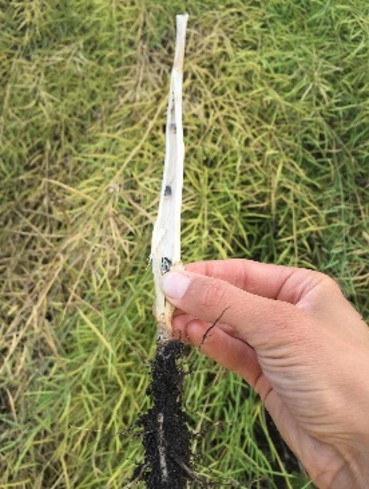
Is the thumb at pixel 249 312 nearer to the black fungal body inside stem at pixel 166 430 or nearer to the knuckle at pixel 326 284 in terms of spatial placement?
the black fungal body inside stem at pixel 166 430

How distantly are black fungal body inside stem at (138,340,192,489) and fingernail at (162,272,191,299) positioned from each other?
0.10 meters

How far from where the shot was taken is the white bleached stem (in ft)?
4.41

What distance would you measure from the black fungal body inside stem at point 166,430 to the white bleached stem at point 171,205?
0.33 feet

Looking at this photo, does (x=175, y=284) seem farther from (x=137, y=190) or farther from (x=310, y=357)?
(x=137, y=190)

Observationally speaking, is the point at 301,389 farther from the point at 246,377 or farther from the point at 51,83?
the point at 51,83

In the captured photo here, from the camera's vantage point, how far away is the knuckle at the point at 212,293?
114 cm

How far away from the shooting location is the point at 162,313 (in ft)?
4.35

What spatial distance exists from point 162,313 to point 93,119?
39.4 inches

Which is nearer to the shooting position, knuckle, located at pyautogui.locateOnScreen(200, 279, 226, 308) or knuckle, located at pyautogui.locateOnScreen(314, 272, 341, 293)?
knuckle, located at pyautogui.locateOnScreen(200, 279, 226, 308)

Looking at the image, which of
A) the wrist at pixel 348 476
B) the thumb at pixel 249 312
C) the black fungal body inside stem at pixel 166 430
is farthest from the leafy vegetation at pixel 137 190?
the thumb at pixel 249 312

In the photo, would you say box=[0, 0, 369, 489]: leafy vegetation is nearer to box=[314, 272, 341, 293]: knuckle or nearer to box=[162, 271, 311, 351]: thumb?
box=[314, 272, 341, 293]: knuckle

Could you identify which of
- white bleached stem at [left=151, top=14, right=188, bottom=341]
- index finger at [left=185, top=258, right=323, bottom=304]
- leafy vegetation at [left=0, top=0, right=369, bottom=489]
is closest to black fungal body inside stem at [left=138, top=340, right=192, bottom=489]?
white bleached stem at [left=151, top=14, right=188, bottom=341]

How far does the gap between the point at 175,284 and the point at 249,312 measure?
0.60 ft

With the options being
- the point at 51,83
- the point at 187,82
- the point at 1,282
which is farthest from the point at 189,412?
the point at 51,83
